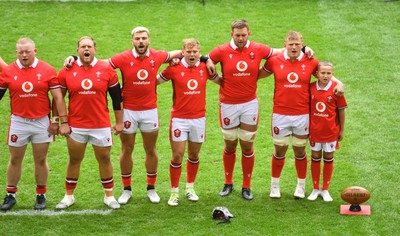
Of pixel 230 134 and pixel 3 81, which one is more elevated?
pixel 3 81

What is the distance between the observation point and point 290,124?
1037 centimetres

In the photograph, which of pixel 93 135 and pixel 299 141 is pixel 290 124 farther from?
pixel 93 135

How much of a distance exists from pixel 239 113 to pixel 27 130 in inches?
99.2

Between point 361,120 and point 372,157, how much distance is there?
139 cm

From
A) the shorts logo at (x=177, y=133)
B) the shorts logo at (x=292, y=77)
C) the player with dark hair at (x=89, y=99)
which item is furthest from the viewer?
the shorts logo at (x=177, y=133)

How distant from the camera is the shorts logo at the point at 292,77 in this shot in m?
10.2

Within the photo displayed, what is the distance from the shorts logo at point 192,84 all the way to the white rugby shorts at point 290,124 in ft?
3.38

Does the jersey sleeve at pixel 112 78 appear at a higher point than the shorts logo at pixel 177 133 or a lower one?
higher

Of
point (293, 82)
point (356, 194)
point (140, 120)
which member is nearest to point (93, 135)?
point (140, 120)

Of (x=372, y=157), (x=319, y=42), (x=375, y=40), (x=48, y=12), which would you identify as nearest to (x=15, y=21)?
(x=48, y=12)

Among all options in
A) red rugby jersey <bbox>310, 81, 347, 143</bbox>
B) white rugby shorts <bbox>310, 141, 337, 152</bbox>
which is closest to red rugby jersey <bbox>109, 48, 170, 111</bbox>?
red rugby jersey <bbox>310, 81, 347, 143</bbox>

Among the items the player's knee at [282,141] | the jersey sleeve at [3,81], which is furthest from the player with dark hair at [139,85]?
the player's knee at [282,141]

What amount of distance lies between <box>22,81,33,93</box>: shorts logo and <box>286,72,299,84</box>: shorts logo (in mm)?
2983

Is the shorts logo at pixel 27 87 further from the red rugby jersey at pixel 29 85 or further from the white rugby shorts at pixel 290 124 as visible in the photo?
the white rugby shorts at pixel 290 124
